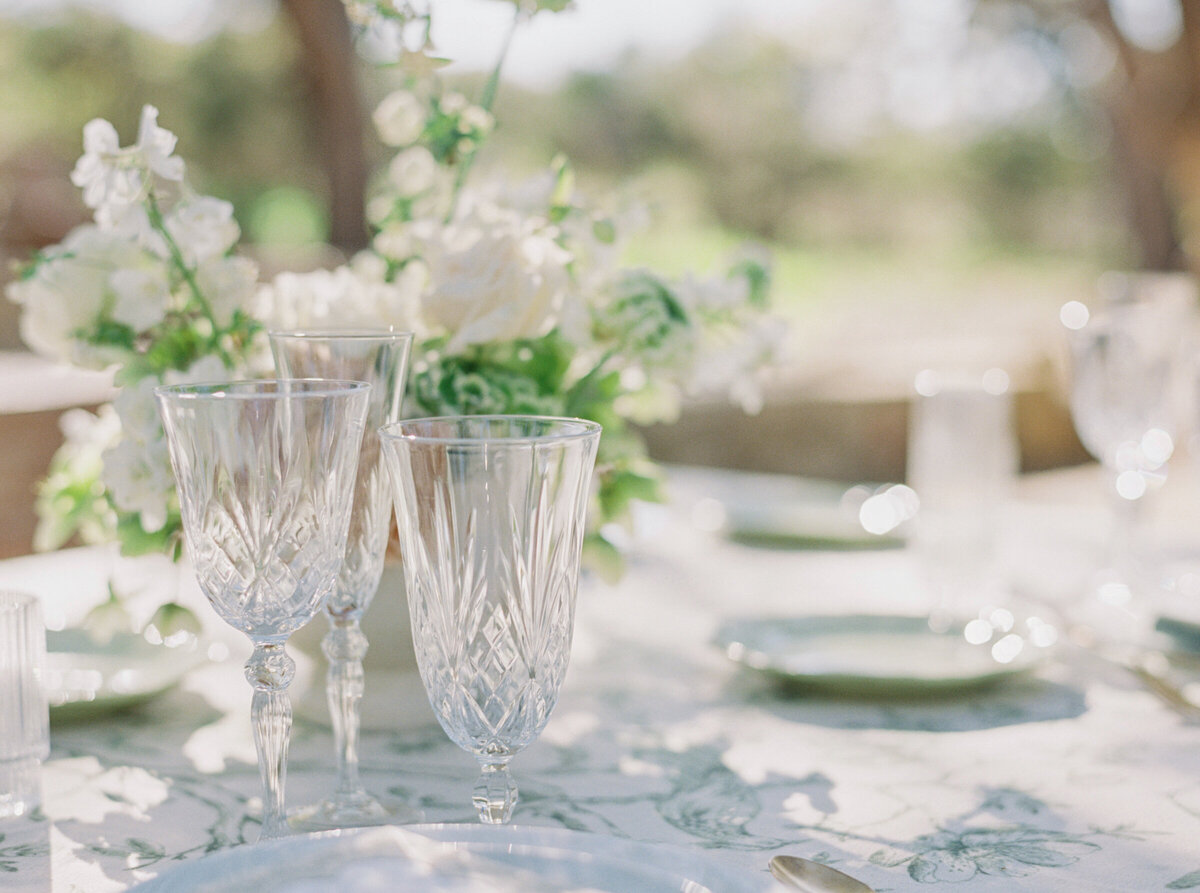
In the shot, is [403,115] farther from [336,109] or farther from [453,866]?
[336,109]

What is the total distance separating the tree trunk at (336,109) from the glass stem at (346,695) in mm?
4506

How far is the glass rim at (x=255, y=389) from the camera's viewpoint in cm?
62

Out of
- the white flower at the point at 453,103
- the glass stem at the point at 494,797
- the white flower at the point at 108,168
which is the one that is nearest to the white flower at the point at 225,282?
the white flower at the point at 108,168

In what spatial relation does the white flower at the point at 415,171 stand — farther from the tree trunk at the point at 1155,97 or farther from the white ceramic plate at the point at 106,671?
the tree trunk at the point at 1155,97

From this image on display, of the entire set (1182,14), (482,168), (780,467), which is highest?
(1182,14)

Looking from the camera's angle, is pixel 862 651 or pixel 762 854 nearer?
pixel 762 854

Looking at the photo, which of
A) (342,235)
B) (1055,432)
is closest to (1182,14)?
(1055,432)

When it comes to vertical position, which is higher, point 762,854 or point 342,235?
point 342,235

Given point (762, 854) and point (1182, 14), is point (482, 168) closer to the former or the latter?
point (762, 854)

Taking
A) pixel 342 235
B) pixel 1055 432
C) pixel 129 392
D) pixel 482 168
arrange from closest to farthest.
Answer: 1. pixel 129 392
2. pixel 482 168
3. pixel 1055 432
4. pixel 342 235

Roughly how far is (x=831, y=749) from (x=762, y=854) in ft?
0.64

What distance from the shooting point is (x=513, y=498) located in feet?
2.01

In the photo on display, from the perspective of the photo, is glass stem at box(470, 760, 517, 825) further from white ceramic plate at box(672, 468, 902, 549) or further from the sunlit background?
the sunlit background

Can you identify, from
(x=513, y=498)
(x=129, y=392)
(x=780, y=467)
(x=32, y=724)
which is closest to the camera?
(x=513, y=498)
